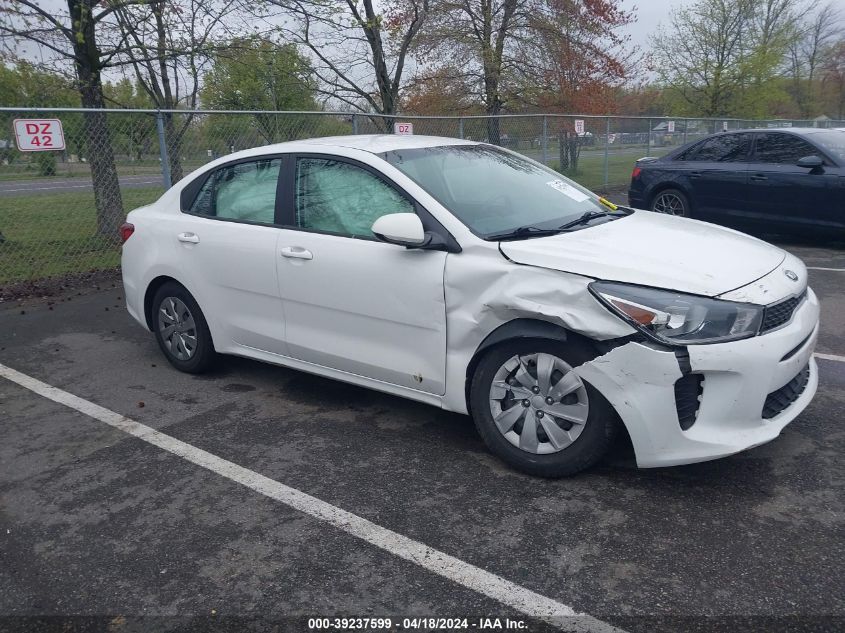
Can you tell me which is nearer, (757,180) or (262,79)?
(757,180)

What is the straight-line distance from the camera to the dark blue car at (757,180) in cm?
834

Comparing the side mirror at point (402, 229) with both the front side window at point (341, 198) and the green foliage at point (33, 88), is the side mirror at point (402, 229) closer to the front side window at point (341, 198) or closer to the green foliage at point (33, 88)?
the front side window at point (341, 198)

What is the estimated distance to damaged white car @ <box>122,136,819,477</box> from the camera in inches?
→ 119

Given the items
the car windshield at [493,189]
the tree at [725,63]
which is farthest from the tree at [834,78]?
the car windshield at [493,189]

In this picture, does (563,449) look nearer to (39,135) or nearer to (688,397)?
(688,397)

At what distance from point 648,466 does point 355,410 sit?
1905 mm

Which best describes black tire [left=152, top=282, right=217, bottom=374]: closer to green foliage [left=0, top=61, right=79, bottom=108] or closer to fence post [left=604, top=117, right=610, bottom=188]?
green foliage [left=0, top=61, right=79, bottom=108]

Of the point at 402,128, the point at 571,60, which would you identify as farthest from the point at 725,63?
the point at 402,128

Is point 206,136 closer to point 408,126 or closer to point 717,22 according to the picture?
point 408,126

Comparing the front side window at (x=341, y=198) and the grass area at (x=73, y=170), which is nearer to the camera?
the front side window at (x=341, y=198)

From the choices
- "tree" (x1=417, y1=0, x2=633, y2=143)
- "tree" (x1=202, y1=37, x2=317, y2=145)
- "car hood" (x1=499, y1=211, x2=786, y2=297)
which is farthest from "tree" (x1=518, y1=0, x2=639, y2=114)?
"car hood" (x1=499, y1=211, x2=786, y2=297)

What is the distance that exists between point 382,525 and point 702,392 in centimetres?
149

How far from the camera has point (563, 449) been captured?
3.29 m

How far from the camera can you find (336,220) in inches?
161
